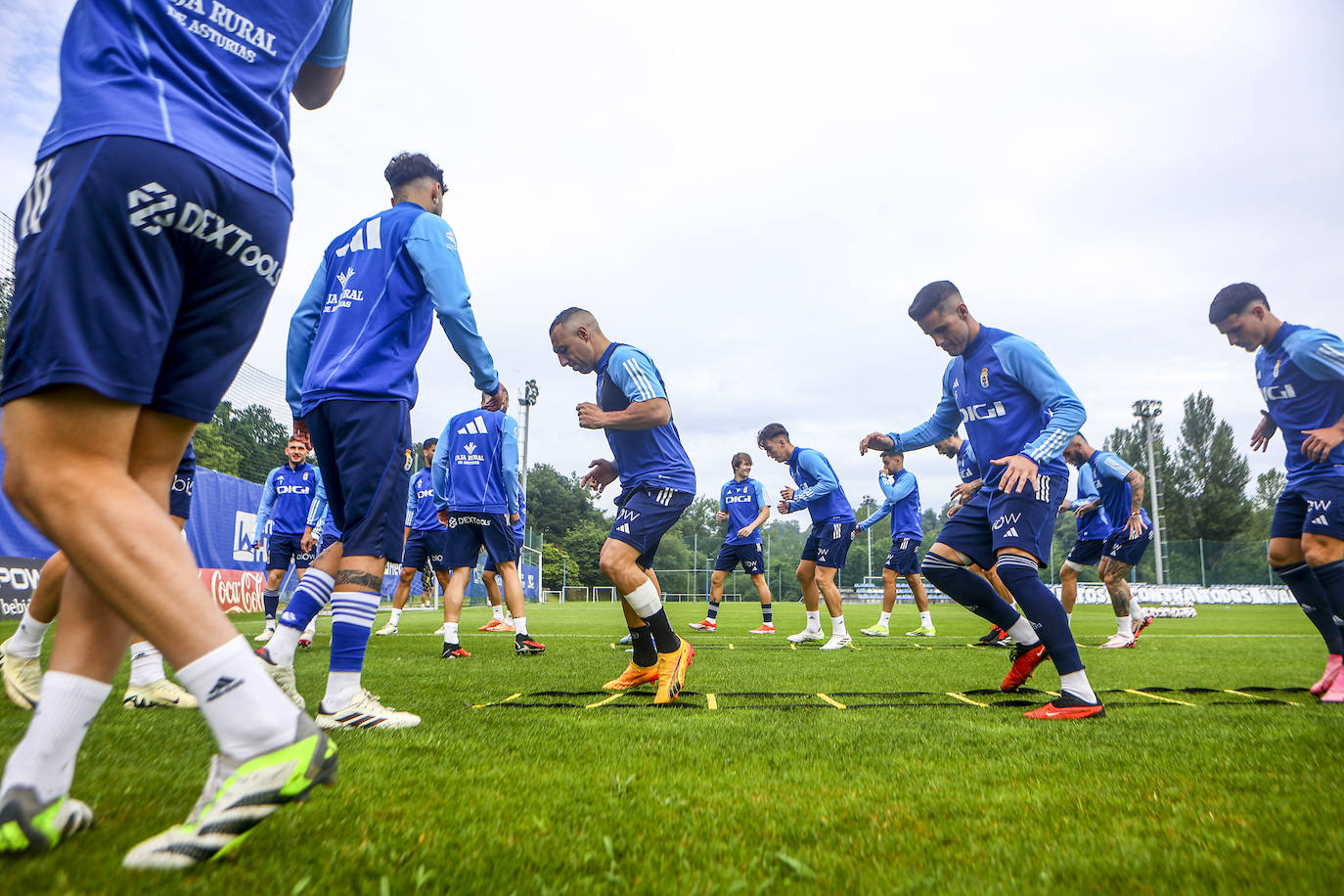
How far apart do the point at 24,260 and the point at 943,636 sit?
1135cm

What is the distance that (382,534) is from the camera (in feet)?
11.2

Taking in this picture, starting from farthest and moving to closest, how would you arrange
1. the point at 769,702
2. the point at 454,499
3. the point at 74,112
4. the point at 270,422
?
the point at 270,422
the point at 454,499
the point at 769,702
the point at 74,112

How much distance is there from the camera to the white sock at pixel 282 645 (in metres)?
3.84

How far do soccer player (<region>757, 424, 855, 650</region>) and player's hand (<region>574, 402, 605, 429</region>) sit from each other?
5.95 metres

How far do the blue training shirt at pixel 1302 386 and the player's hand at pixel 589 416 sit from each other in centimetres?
438

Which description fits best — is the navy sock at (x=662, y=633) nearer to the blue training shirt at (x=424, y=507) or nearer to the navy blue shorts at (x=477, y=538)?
the navy blue shorts at (x=477, y=538)

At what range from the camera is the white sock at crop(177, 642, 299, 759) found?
1.43 m

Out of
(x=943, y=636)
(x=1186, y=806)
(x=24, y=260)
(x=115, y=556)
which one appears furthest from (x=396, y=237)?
(x=943, y=636)

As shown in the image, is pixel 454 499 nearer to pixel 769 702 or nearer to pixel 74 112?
pixel 769 702

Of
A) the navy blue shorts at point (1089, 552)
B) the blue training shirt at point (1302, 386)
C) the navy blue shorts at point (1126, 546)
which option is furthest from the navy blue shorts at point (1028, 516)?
the navy blue shorts at point (1089, 552)

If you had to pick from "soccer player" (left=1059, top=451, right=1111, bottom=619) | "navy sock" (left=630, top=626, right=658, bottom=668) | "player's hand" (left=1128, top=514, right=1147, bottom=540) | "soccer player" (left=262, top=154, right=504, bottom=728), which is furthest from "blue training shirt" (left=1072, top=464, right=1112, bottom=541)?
"soccer player" (left=262, top=154, right=504, bottom=728)

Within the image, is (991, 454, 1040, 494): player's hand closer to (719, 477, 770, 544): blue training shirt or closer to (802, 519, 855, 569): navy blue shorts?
(802, 519, 855, 569): navy blue shorts

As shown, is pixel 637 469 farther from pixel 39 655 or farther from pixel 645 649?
pixel 39 655

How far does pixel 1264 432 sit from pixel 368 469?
19.9 feet
